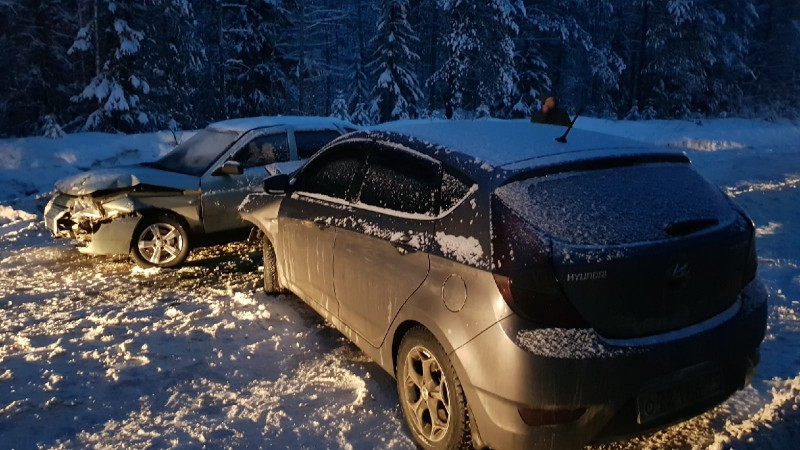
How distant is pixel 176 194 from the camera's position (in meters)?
6.61

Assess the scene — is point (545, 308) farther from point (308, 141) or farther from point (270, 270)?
point (308, 141)

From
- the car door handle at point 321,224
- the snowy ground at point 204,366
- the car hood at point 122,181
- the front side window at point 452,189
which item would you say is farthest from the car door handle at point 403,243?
the car hood at point 122,181

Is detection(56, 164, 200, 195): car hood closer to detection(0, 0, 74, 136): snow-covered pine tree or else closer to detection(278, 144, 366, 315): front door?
detection(278, 144, 366, 315): front door

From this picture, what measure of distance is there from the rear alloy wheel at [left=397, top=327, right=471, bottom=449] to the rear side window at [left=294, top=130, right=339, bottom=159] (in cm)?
458

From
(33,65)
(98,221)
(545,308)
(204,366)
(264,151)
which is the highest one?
(33,65)

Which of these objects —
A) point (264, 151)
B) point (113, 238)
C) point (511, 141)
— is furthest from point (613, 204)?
point (113, 238)

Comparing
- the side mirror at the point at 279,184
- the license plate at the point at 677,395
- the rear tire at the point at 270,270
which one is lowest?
the rear tire at the point at 270,270

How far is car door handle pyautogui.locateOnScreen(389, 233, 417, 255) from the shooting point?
10.5 ft

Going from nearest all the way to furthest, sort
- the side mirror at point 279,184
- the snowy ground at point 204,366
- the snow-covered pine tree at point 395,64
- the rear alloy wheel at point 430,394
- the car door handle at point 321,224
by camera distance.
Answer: the rear alloy wheel at point 430,394
the snowy ground at point 204,366
the car door handle at point 321,224
the side mirror at point 279,184
the snow-covered pine tree at point 395,64

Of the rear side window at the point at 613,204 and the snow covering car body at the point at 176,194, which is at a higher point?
the rear side window at the point at 613,204

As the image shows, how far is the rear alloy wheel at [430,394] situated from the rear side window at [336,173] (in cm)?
132

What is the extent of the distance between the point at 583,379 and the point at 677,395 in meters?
0.60

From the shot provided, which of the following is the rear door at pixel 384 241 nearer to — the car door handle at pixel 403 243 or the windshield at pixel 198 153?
the car door handle at pixel 403 243

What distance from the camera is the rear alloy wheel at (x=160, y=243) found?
6.59 m
